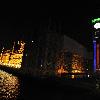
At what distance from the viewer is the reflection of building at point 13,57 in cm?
12218

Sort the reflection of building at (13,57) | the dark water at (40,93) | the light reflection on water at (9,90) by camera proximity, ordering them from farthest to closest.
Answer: the reflection of building at (13,57)
the dark water at (40,93)
the light reflection on water at (9,90)

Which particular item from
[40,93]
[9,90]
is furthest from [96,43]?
[9,90]

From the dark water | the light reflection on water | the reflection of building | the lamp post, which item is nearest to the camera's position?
the light reflection on water

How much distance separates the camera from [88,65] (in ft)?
438

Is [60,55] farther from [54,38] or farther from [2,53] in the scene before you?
[2,53]

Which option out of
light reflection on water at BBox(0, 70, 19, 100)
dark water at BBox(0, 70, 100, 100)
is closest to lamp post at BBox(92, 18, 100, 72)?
dark water at BBox(0, 70, 100, 100)

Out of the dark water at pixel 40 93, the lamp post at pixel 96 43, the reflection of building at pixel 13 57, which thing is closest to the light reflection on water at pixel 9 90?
the dark water at pixel 40 93

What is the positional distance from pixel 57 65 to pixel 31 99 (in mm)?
66060

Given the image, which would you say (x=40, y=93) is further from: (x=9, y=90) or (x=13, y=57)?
(x=13, y=57)

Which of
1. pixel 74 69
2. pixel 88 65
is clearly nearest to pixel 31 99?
pixel 74 69

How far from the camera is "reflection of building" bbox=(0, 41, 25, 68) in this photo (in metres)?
122

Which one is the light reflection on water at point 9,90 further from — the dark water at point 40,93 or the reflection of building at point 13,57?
the reflection of building at point 13,57

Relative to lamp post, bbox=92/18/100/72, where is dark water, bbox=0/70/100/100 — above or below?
below

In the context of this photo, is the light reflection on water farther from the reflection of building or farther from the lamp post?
the reflection of building
